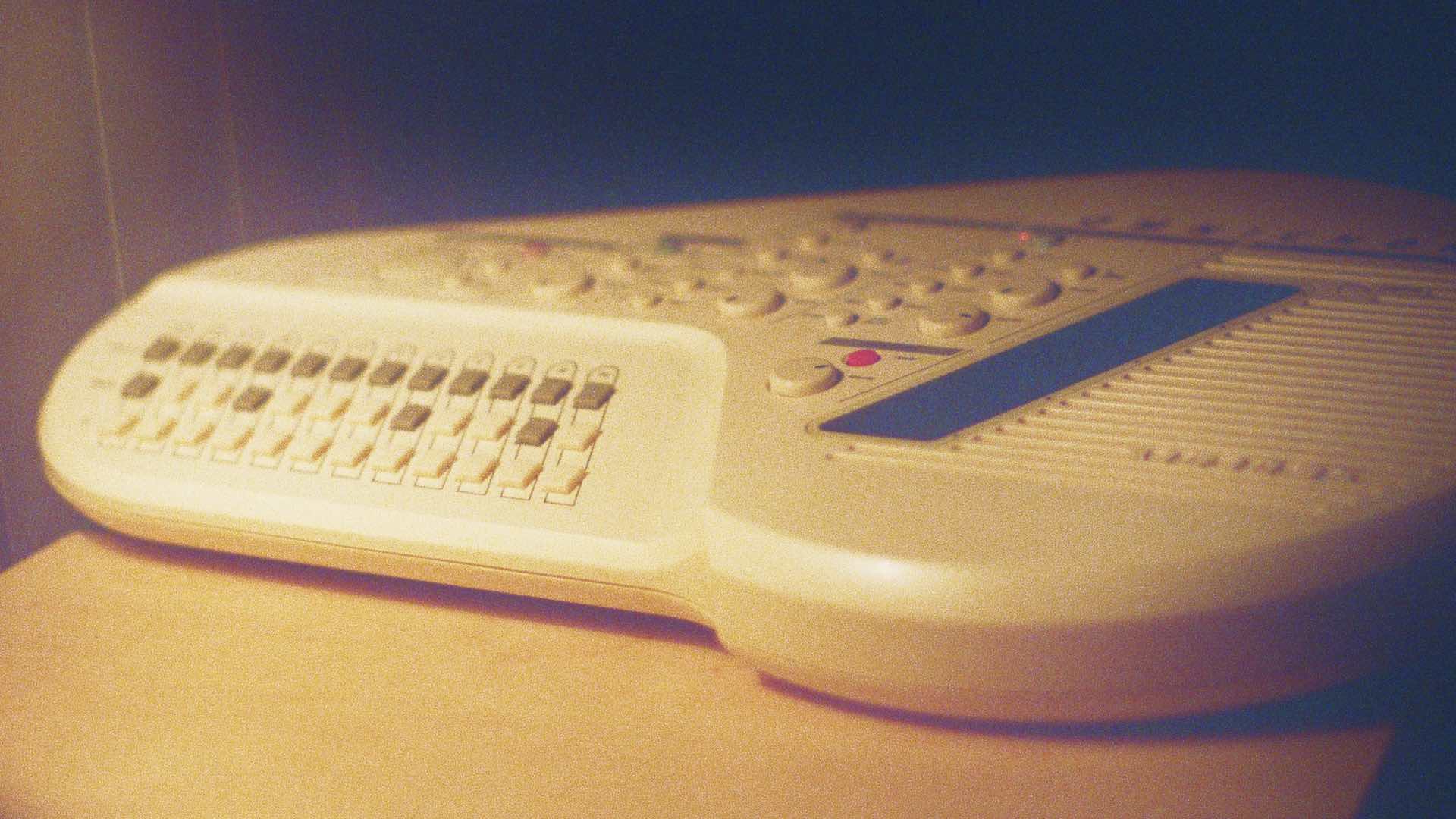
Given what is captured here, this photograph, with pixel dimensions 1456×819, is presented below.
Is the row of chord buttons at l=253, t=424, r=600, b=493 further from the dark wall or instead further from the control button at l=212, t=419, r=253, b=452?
the dark wall

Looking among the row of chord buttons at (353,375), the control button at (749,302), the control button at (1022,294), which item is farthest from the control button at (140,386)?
the control button at (1022,294)

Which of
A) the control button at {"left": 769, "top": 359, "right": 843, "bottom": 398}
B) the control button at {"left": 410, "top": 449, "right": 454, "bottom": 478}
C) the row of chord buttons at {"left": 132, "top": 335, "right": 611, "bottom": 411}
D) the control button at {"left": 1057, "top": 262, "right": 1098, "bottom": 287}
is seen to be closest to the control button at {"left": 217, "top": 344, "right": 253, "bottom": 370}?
the row of chord buttons at {"left": 132, "top": 335, "right": 611, "bottom": 411}

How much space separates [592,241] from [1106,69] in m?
0.27

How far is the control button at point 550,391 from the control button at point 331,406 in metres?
0.07

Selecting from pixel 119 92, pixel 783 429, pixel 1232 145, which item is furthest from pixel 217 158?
pixel 1232 145

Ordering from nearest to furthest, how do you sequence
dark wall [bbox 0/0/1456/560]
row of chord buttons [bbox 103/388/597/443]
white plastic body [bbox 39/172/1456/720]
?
white plastic body [bbox 39/172/1456/720], row of chord buttons [bbox 103/388/597/443], dark wall [bbox 0/0/1456/560]

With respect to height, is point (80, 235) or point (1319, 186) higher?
point (1319, 186)

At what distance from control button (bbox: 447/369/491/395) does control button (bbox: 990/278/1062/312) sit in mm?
196

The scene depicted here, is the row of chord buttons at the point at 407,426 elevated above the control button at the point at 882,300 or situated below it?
below

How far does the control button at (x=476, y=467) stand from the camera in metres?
0.41

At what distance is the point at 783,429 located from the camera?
1.28ft

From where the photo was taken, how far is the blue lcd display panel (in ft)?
1.28

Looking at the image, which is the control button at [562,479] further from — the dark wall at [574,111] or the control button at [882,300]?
the dark wall at [574,111]

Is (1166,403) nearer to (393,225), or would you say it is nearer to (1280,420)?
(1280,420)
